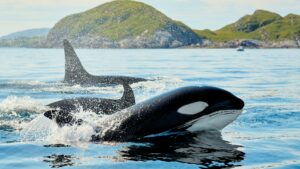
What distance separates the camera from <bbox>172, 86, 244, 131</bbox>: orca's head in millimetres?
10891

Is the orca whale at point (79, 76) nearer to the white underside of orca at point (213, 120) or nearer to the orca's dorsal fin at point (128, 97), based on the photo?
the orca's dorsal fin at point (128, 97)

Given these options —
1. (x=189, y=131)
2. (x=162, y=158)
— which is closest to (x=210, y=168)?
(x=162, y=158)

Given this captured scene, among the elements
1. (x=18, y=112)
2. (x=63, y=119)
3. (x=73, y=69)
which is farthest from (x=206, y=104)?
(x=73, y=69)

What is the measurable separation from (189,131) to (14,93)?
1341cm

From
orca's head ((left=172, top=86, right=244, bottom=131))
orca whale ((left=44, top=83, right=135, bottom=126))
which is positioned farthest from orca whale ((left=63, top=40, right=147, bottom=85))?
orca's head ((left=172, top=86, right=244, bottom=131))

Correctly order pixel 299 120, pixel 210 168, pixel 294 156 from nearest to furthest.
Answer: pixel 210 168 → pixel 294 156 → pixel 299 120

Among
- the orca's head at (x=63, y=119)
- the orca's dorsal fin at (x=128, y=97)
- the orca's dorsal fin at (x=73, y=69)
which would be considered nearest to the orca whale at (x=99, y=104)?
the orca's dorsal fin at (x=128, y=97)

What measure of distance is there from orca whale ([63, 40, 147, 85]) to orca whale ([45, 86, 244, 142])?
43.2 ft

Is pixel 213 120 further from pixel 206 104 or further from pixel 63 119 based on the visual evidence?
pixel 63 119

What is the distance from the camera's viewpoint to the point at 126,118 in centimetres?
1111

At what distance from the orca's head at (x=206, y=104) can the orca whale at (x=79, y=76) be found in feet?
43.7

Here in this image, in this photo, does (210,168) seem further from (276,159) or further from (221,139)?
(221,139)

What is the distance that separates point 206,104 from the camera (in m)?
10.9

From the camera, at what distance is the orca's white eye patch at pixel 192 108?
1088 cm
